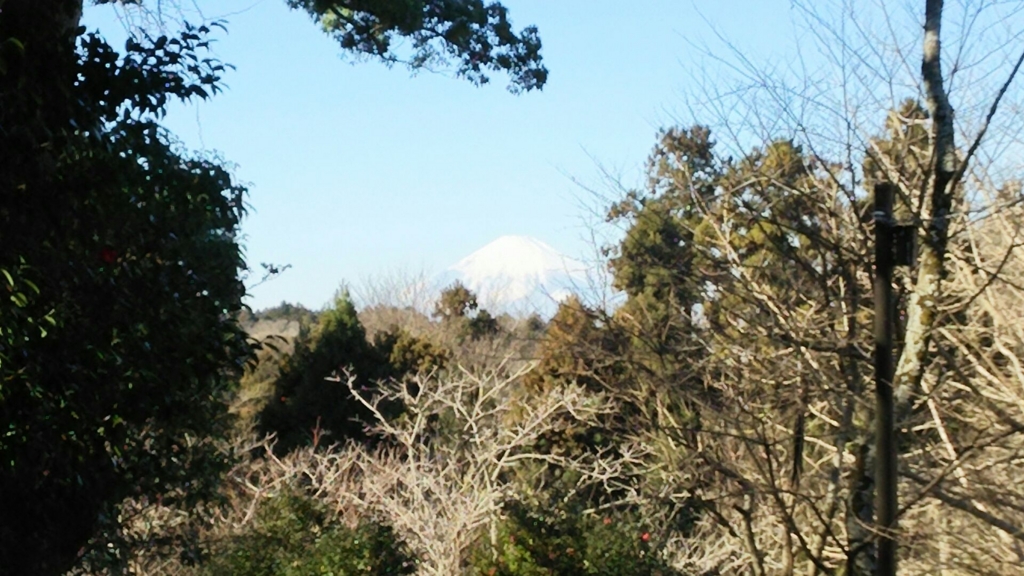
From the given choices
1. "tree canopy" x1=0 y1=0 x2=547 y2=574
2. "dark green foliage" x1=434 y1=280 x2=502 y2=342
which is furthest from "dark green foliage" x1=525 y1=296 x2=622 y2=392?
"dark green foliage" x1=434 y1=280 x2=502 y2=342

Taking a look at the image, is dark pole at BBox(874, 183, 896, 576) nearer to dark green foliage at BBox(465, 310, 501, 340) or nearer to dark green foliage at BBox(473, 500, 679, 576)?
dark green foliage at BBox(473, 500, 679, 576)

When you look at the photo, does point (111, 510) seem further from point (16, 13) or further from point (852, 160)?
point (852, 160)

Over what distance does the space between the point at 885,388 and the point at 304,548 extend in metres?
5.90

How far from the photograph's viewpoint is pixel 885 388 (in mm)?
7574

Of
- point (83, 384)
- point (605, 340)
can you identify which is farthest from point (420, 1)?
point (83, 384)

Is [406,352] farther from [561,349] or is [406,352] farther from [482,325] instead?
[561,349]

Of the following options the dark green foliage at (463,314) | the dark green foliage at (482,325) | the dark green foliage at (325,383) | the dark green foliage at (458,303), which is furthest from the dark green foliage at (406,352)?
the dark green foliage at (458,303)

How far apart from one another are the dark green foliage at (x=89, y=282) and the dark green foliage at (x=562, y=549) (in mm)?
4810

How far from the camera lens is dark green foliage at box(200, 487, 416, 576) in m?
10.4

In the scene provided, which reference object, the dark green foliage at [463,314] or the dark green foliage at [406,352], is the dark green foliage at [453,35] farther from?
the dark green foliage at [463,314]

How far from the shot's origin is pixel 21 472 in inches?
239

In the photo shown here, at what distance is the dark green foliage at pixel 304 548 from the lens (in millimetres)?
10391

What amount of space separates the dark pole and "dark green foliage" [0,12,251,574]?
4065 millimetres

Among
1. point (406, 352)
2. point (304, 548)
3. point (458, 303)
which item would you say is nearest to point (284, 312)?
point (458, 303)
